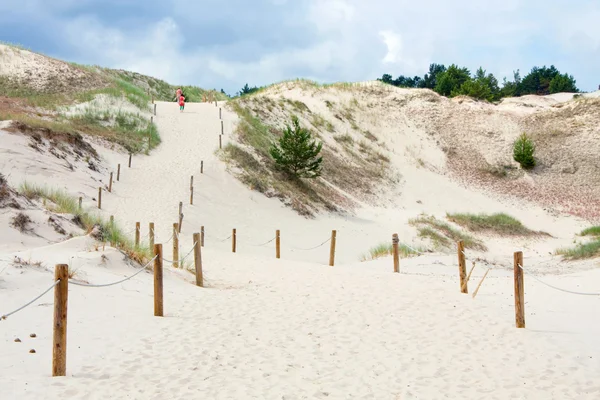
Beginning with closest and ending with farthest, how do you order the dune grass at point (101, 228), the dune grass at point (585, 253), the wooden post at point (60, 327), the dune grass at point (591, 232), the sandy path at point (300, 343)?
the wooden post at point (60, 327), the sandy path at point (300, 343), the dune grass at point (101, 228), the dune grass at point (585, 253), the dune grass at point (591, 232)

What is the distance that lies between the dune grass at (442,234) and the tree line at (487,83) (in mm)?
31120

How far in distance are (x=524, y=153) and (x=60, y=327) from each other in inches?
1663

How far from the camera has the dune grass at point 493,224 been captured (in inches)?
1185

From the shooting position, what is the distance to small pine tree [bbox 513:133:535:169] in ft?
135

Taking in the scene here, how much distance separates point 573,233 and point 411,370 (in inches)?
1193

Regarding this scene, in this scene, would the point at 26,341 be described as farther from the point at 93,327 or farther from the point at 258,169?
the point at 258,169

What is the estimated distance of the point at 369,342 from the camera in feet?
25.7

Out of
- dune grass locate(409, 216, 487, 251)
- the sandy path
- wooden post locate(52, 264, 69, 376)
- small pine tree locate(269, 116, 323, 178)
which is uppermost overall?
small pine tree locate(269, 116, 323, 178)

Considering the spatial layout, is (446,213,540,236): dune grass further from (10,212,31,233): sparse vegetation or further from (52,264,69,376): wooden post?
(52,264,69,376): wooden post

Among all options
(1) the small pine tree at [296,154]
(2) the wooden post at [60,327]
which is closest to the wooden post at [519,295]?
(2) the wooden post at [60,327]

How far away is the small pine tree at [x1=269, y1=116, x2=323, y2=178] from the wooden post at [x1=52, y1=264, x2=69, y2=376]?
24.8m

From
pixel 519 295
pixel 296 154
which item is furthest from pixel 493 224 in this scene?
pixel 519 295

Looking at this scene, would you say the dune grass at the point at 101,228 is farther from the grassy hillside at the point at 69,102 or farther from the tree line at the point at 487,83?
the tree line at the point at 487,83

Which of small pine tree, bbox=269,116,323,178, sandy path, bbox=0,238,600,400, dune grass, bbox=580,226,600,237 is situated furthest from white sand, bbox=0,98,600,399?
dune grass, bbox=580,226,600,237
